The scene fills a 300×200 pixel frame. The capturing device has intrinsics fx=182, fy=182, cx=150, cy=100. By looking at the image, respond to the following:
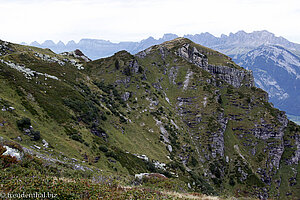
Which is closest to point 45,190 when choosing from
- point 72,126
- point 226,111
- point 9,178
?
point 9,178

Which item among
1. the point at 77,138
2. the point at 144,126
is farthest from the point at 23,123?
the point at 144,126

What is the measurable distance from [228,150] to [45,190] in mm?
133005

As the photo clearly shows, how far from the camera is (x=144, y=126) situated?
359 ft

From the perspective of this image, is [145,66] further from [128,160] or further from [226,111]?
[128,160]

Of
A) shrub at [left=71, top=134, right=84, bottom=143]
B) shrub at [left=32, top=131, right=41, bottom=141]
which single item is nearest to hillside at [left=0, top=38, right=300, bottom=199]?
shrub at [left=32, top=131, right=41, bottom=141]

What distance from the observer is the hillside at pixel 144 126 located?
43.0 metres

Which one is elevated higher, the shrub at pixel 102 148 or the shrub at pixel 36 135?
the shrub at pixel 36 135

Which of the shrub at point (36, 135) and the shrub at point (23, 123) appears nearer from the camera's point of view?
the shrub at point (36, 135)

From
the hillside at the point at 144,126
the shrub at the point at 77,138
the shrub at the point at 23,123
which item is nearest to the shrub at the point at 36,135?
the hillside at the point at 144,126

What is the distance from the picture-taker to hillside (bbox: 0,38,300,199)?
4300 cm

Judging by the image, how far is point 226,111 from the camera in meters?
150

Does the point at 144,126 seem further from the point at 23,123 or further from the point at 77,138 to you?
the point at 23,123

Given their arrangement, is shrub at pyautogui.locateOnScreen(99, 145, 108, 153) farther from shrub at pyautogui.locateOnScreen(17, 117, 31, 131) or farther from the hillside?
shrub at pyautogui.locateOnScreen(17, 117, 31, 131)

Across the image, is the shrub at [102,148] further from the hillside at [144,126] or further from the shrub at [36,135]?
the shrub at [36,135]
